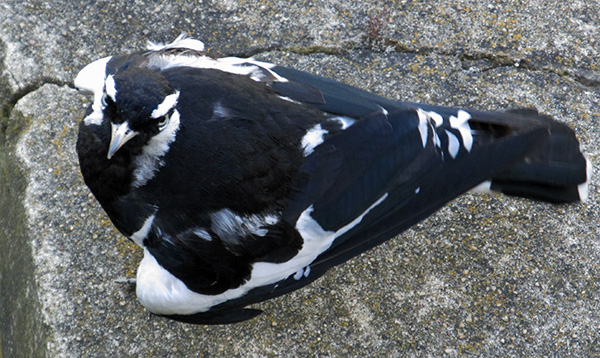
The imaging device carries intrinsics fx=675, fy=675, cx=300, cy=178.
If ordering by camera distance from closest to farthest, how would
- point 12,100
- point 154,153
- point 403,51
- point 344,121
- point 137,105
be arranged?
point 137,105 < point 154,153 < point 344,121 < point 12,100 < point 403,51

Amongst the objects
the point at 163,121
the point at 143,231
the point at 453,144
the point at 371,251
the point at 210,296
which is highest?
the point at 163,121

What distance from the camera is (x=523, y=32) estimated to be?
8.97 ft

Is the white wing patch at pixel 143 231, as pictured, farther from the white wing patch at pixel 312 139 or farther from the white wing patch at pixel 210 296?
the white wing patch at pixel 312 139

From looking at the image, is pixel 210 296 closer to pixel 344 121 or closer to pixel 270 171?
pixel 270 171

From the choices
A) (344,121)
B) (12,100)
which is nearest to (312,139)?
(344,121)

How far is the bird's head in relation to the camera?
1.61 metres

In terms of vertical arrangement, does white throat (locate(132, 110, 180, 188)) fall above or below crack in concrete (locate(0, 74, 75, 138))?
above

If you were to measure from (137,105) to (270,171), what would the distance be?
1.25 feet

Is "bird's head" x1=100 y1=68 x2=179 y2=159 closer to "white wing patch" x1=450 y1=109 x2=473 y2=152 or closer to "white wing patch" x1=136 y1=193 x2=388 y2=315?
"white wing patch" x1=136 y1=193 x2=388 y2=315

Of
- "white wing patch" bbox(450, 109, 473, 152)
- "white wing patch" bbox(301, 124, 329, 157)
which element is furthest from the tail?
"white wing patch" bbox(301, 124, 329, 157)

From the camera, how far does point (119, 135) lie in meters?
Answer: 1.62

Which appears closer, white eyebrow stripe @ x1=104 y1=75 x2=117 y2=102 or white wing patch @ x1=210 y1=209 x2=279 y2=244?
white eyebrow stripe @ x1=104 y1=75 x2=117 y2=102

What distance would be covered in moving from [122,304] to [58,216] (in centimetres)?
40

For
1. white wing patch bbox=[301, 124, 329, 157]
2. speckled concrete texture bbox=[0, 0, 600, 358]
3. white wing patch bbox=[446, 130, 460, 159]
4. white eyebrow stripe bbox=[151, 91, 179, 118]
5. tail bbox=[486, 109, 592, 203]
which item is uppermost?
white eyebrow stripe bbox=[151, 91, 179, 118]
